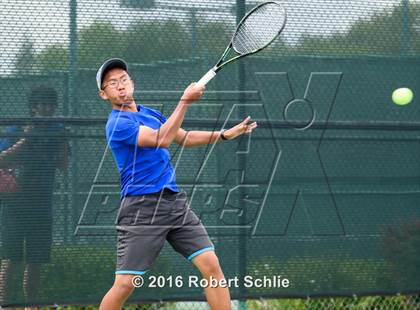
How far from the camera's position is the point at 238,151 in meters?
5.36

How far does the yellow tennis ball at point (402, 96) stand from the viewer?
5570mm

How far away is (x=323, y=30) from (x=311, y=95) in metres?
0.41

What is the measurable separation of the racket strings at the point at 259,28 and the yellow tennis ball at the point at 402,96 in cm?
99

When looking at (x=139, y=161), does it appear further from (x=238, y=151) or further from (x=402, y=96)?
(x=402, y=96)

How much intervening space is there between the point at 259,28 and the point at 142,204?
1.27 metres

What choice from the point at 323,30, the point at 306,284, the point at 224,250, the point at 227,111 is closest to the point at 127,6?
the point at 227,111

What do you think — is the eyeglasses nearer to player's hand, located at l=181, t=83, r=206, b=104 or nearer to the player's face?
the player's face

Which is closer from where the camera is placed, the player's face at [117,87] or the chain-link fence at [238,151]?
the player's face at [117,87]

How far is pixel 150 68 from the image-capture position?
528 cm

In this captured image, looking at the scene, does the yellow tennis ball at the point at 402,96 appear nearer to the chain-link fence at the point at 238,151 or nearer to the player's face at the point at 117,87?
the chain-link fence at the point at 238,151
